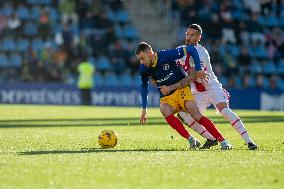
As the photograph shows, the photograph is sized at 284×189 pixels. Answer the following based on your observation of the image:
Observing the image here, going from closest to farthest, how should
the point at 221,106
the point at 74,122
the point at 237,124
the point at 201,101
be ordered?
the point at 237,124 < the point at 221,106 < the point at 201,101 < the point at 74,122

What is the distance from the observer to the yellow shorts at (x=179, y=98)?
1396 centimetres

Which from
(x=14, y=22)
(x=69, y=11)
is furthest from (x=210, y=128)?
(x=14, y=22)

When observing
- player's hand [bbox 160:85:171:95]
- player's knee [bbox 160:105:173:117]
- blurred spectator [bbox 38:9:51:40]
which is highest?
player's hand [bbox 160:85:171:95]

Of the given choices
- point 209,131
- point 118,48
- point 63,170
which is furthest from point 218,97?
point 118,48

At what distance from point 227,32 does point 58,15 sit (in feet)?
24.5

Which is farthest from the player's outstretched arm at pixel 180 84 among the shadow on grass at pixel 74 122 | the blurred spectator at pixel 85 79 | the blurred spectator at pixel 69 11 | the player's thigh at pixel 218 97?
the blurred spectator at pixel 69 11

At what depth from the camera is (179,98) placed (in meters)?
14.0

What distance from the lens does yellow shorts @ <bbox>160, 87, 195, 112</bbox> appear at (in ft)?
45.8

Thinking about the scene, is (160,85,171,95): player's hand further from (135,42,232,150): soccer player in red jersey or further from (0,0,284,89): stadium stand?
(0,0,284,89): stadium stand

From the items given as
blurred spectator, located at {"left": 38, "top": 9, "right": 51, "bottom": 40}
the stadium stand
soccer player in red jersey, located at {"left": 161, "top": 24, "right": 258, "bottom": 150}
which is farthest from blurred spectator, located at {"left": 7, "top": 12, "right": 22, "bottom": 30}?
soccer player in red jersey, located at {"left": 161, "top": 24, "right": 258, "bottom": 150}

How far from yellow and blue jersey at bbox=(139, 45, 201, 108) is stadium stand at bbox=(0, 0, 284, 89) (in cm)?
2143

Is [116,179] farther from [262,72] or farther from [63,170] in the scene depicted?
[262,72]

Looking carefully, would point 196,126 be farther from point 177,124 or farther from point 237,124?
point 237,124

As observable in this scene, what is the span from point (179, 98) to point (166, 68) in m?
0.54
